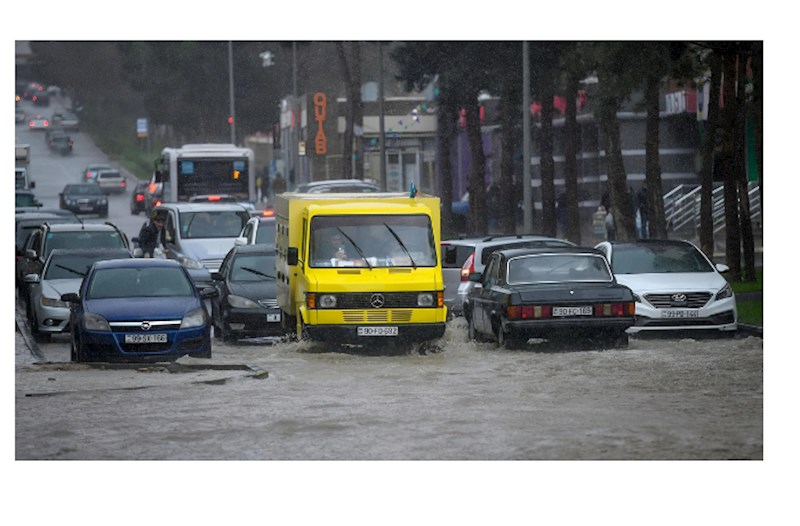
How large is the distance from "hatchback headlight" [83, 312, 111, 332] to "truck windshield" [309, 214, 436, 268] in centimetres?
286

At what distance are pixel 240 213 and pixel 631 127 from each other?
17.6m

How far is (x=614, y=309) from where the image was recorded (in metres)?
21.8

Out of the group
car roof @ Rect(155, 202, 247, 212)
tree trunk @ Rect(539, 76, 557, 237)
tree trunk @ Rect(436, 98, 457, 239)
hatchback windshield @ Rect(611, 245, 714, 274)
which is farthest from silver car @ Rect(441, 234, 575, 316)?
tree trunk @ Rect(436, 98, 457, 239)

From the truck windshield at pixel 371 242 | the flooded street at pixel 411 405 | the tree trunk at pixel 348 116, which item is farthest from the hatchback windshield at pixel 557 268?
the tree trunk at pixel 348 116

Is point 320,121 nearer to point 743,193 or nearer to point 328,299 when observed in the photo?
point 743,193

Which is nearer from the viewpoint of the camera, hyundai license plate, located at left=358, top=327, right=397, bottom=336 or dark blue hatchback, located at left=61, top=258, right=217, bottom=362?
dark blue hatchback, located at left=61, top=258, right=217, bottom=362

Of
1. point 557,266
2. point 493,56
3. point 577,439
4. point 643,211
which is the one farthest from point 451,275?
point 643,211

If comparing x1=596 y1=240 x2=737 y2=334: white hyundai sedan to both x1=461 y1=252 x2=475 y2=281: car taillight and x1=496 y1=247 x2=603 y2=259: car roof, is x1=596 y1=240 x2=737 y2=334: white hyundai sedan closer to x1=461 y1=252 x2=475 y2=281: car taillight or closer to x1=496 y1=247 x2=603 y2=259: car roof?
x1=496 y1=247 x2=603 y2=259: car roof

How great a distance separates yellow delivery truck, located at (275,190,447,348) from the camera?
22406mm

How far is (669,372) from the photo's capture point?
20.9m

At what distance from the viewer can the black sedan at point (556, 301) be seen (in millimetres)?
21750

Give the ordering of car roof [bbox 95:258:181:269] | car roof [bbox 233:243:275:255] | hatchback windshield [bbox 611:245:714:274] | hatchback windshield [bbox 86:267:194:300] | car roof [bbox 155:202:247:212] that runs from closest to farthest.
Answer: hatchback windshield [bbox 86:267:194:300] → car roof [bbox 95:258:181:269] → hatchback windshield [bbox 611:245:714:274] → car roof [bbox 233:243:275:255] → car roof [bbox 155:202:247:212]

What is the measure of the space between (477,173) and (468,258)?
21038 mm

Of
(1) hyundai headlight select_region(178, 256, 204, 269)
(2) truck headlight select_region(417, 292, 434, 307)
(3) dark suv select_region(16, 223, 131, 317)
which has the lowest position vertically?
(2) truck headlight select_region(417, 292, 434, 307)
